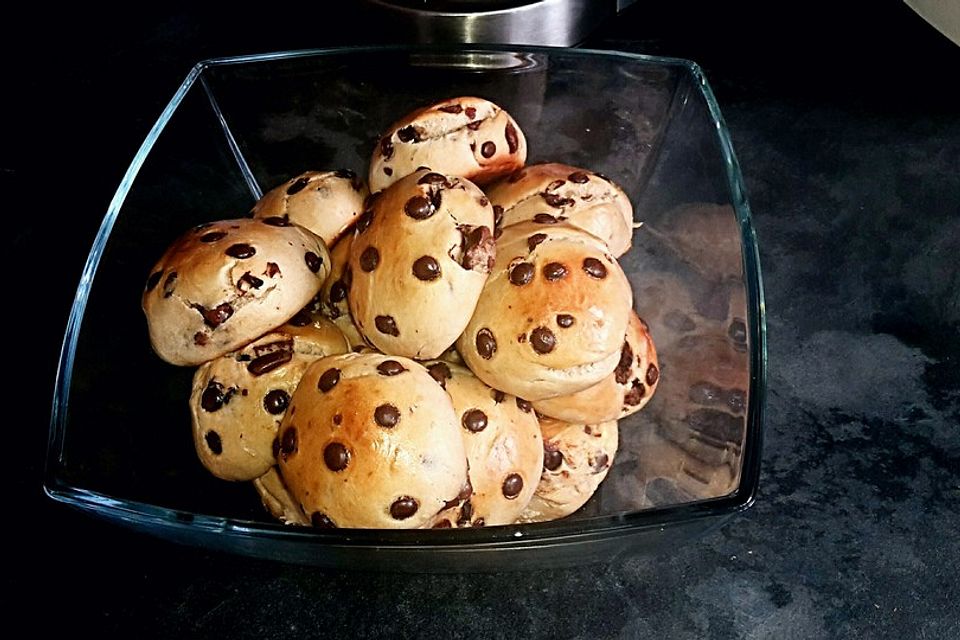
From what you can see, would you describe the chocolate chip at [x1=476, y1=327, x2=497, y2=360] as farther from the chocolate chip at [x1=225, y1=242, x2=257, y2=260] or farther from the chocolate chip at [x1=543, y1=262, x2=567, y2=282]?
the chocolate chip at [x1=225, y1=242, x2=257, y2=260]

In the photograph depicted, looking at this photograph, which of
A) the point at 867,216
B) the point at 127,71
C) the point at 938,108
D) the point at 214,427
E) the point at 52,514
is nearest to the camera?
the point at 214,427

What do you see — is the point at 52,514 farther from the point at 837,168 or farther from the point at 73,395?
the point at 837,168

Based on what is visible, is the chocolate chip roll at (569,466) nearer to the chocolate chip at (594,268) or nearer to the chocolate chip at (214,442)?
the chocolate chip at (594,268)

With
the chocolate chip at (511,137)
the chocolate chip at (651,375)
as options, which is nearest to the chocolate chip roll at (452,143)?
the chocolate chip at (511,137)

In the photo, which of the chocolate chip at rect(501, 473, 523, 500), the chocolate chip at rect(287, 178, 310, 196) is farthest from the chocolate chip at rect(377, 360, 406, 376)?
the chocolate chip at rect(287, 178, 310, 196)

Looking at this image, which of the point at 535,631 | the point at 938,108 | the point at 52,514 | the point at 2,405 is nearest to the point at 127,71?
the point at 2,405
